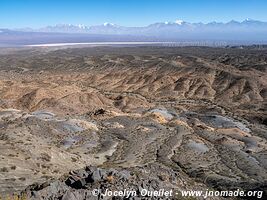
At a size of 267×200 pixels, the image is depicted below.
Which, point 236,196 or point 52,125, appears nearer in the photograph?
point 236,196

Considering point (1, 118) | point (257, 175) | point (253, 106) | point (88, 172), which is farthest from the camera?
point (253, 106)

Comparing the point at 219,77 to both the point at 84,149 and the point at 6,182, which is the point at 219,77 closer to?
the point at 84,149

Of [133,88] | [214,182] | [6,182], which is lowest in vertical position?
[133,88]

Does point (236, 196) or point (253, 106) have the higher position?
→ point (236, 196)

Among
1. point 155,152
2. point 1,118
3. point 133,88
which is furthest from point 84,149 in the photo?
point 133,88

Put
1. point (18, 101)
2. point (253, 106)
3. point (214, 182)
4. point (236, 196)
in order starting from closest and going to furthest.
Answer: point (236, 196), point (214, 182), point (18, 101), point (253, 106)

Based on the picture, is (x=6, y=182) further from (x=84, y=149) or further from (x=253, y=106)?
(x=253, y=106)

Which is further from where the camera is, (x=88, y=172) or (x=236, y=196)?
(x=236, y=196)

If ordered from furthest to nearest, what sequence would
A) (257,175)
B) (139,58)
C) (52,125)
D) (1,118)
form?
(139,58), (1,118), (52,125), (257,175)

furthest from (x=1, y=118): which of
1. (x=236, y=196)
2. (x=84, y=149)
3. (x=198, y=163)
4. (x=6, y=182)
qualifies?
(x=236, y=196)
